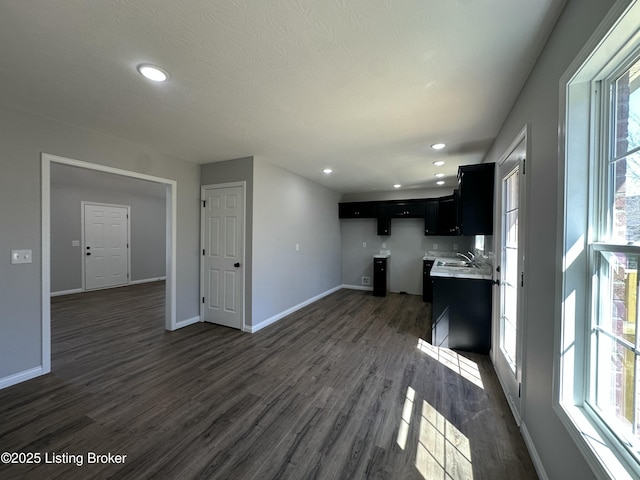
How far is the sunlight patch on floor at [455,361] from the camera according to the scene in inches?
101

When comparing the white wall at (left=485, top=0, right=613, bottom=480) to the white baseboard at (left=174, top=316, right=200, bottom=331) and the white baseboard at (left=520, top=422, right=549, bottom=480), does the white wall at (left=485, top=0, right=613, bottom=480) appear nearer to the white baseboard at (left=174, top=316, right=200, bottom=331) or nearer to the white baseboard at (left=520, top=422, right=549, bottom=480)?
the white baseboard at (left=520, top=422, right=549, bottom=480)

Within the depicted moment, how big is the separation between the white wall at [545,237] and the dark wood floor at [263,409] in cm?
37

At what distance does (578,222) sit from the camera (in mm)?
1176

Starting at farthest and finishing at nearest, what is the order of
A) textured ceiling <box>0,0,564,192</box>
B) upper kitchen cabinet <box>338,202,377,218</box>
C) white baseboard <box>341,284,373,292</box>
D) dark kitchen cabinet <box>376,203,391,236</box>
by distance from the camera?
white baseboard <box>341,284,373,292</box>, upper kitchen cabinet <box>338,202,377,218</box>, dark kitchen cabinet <box>376,203,391,236</box>, textured ceiling <box>0,0,564,192</box>

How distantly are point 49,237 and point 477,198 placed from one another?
442 cm

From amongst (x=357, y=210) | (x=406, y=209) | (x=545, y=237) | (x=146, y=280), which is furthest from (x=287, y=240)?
(x=146, y=280)

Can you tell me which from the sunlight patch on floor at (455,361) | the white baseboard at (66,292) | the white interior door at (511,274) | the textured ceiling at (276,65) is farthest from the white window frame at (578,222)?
the white baseboard at (66,292)

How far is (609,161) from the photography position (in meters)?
1.09

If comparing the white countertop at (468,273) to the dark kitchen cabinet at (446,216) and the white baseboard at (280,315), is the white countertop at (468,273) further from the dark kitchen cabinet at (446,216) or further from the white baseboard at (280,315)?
the white baseboard at (280,315)

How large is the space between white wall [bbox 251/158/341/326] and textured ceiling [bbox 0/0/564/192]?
47.5 inches

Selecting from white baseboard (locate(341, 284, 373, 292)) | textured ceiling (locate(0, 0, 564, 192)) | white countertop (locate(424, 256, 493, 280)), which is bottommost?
white baseboard (locate(341, 284, 373, 292))

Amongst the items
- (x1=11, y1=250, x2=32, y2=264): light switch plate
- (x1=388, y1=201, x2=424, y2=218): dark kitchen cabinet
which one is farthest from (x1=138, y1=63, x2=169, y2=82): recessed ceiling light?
(x1=388, y1=201, x2=424, y2=218): dark kitchen cabinet

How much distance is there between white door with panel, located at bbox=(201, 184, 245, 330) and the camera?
148 inches

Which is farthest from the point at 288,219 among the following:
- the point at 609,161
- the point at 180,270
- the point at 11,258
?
the point at 609,161
